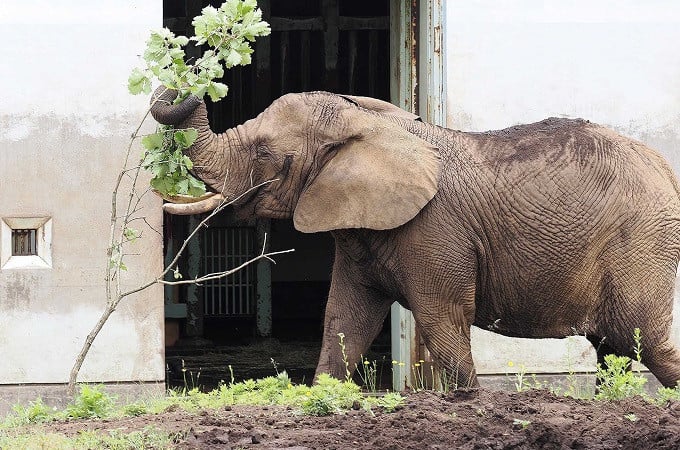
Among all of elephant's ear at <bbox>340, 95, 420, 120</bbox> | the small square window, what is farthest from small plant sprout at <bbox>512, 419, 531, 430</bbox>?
the small square window

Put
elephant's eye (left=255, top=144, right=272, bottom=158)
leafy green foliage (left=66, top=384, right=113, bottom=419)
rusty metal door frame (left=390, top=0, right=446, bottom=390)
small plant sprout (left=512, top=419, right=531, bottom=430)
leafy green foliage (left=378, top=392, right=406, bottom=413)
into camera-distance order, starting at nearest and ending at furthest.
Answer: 1. small plant sprout (left=512, top=419, right=531, bottom=430)
2. leafy green foliage (left=378, top=392, right=406, bottom=413)
3. leafy green foliage (left=66, top=384, right=113, bottom=419)
4. elephant's eye (left=255, top=144, right=272, bottom=158)
5. rusty metal door frame (left=390, top=0, right=446, bottom=390)

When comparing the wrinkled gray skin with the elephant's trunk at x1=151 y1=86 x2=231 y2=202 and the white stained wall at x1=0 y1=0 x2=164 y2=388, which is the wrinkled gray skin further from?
the white stained wall at x1=0 y1=0 x2=164 y2=388

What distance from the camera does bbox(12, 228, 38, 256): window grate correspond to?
1103cm

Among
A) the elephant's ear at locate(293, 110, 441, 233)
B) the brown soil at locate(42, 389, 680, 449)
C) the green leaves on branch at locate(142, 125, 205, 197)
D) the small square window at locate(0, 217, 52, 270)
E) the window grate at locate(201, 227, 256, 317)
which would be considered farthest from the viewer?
the window grate at locate(201, 227, 256, 317)

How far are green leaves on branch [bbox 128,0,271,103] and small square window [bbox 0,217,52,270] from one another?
2602 mm

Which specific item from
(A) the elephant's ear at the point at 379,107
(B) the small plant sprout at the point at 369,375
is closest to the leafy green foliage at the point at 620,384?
(B) the small plant sprout at the point at 369,375

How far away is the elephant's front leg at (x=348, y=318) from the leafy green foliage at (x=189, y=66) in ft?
4.63

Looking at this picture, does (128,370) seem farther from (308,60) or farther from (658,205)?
(308,60)

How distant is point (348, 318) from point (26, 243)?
2709 mm

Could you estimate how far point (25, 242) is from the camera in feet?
36.3

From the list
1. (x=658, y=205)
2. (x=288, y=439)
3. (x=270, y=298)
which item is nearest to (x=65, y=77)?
(x=658, y=205)

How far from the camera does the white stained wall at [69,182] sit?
11023mm

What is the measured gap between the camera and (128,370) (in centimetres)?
1111

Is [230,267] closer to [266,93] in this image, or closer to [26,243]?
[266,93]
